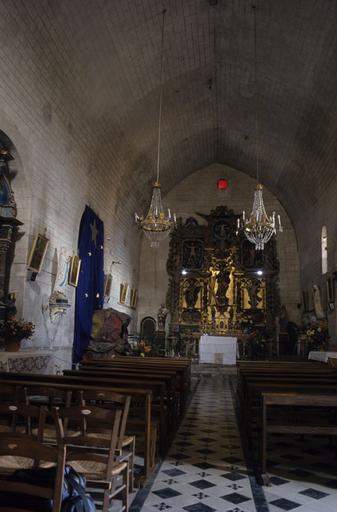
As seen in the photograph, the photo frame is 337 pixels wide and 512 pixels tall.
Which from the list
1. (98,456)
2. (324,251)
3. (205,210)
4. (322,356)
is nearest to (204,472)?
(98,456)

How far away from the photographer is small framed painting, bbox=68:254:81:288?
36.7ft

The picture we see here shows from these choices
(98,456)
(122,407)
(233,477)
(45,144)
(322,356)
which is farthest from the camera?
(322,356)

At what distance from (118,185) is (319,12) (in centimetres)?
787

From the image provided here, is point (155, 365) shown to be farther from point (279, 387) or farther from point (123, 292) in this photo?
point (123, 292)

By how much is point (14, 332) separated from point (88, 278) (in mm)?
4914

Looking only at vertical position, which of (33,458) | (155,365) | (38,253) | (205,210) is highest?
(205,210)

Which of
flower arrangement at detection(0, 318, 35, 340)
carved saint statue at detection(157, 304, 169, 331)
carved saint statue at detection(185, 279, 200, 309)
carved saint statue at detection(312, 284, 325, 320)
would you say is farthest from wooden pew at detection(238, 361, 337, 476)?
carved saint statue at detection(185, 279, 200, 309)

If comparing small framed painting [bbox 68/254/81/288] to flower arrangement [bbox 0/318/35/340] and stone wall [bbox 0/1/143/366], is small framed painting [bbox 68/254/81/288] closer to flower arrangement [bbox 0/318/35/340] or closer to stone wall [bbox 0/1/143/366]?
stone wall [bbox 0/1/143/366]

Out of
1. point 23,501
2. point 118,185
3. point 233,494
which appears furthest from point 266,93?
point 23,501

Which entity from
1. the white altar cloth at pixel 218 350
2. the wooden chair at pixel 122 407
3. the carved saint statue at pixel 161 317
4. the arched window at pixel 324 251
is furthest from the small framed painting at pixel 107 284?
the wooden chair at pixel 122 407

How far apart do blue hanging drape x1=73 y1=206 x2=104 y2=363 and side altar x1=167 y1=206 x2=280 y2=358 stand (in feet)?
20.9

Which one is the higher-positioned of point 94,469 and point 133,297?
point 133,297

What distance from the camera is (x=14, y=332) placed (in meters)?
7.96

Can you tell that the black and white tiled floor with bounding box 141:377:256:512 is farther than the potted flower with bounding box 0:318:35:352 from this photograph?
No
